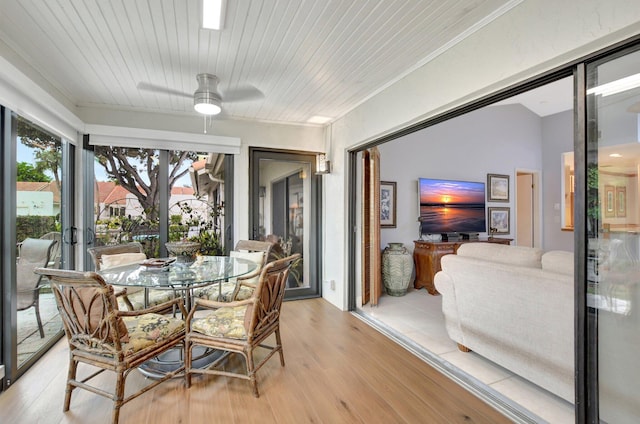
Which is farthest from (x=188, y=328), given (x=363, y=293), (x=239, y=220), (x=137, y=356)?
(x=363, y=293)

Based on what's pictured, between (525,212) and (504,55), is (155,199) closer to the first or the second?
(504,55)

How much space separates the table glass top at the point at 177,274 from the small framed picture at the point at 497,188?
191 inches

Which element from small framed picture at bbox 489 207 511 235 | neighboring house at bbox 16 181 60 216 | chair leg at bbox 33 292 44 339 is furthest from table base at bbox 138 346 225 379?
small framed picture at bbox 489 207 511 235

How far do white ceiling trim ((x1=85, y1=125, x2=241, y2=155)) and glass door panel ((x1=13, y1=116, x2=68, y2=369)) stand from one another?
0.49m

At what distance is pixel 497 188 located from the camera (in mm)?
5805

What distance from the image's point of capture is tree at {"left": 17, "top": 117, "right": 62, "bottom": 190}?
251 cm

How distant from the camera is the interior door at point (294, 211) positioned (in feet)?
14.5

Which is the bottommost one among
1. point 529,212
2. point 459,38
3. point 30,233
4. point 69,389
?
point 69,389

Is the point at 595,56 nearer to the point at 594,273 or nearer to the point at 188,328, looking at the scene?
the point at 594,273

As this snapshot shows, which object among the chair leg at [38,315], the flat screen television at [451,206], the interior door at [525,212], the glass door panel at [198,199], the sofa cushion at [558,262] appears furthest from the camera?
the interior door at [525,212]

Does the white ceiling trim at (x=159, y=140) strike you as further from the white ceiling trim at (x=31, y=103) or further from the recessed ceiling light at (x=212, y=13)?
the recessed ceiling light at (x=212, y=13)

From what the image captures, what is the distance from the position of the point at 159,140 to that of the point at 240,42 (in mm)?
2090

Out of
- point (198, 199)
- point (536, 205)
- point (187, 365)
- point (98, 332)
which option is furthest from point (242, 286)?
point (536, 205)

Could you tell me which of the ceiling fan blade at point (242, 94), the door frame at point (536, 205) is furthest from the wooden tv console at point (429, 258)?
the ceiling fan blade at point (242, 94)
